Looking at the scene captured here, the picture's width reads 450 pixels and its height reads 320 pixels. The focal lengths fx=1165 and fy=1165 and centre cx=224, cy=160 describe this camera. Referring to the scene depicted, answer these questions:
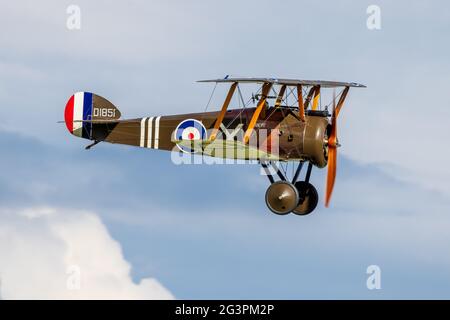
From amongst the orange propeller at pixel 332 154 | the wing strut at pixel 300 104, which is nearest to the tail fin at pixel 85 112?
the wing strut at pixel 300 104

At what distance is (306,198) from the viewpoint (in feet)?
94.4

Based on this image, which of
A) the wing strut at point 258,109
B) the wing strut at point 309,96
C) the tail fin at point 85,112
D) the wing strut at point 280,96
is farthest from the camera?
the tail fin at point 85,112

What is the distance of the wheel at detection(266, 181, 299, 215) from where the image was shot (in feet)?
89.8

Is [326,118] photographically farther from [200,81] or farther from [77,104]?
[77,104]

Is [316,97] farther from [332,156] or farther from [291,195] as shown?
[291,195]

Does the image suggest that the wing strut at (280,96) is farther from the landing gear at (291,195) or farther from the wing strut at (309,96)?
the landing gear at (291,195)

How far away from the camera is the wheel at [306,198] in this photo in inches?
1132

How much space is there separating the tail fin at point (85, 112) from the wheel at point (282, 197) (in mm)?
6198

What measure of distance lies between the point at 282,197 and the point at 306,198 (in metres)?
1.57

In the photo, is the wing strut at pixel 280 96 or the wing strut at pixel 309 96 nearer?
the wing strut at pixel 280 96

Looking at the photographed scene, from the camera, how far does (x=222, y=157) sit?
92.1 feet

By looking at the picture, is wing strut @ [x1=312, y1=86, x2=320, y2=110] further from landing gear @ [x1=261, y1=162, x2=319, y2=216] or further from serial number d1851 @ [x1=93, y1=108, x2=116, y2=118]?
serial number d1851 @ [x1=93, y1=108, x2=116, y2=118]

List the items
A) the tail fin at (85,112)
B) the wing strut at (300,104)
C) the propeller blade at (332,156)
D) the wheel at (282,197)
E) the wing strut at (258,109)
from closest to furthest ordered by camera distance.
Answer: the wheel at (282,197) → the propeller blade at (332,156) → the wing strut at (300,104) → the wing strut at (258,109) → the tail fin at (85,112)

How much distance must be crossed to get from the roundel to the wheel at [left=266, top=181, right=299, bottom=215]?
2402 millimetres
